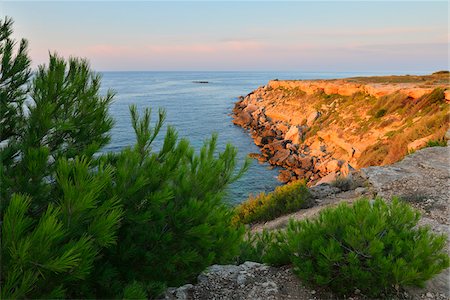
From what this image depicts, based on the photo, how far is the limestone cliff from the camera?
17.2m

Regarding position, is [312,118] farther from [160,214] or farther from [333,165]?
[160,214]

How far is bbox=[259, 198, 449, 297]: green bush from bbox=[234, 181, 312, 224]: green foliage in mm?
6477

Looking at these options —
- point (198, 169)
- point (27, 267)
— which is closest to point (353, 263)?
point (198, 169)

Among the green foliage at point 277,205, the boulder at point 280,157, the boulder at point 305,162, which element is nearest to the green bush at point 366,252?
the green foliage at point 277,205

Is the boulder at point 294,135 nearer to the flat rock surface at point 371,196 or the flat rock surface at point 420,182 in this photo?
the flat rock surface at point 371,196

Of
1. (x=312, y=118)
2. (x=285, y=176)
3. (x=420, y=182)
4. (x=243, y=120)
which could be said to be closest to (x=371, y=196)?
(x=420, y=182)

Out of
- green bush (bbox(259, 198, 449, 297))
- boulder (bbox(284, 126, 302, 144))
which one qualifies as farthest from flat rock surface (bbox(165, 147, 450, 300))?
boulder (bbox(284, 126, 302, 144))

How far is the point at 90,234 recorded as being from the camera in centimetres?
262

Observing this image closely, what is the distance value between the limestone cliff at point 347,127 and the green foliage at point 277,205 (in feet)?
9.86

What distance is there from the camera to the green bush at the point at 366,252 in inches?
146

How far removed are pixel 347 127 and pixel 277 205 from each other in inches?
734

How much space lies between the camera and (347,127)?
27.5 m

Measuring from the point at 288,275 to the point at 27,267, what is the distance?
3.09 m

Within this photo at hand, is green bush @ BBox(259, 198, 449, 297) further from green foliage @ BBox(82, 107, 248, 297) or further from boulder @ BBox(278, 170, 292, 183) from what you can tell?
boulder @ BBox(278, 170, 292, 183)
